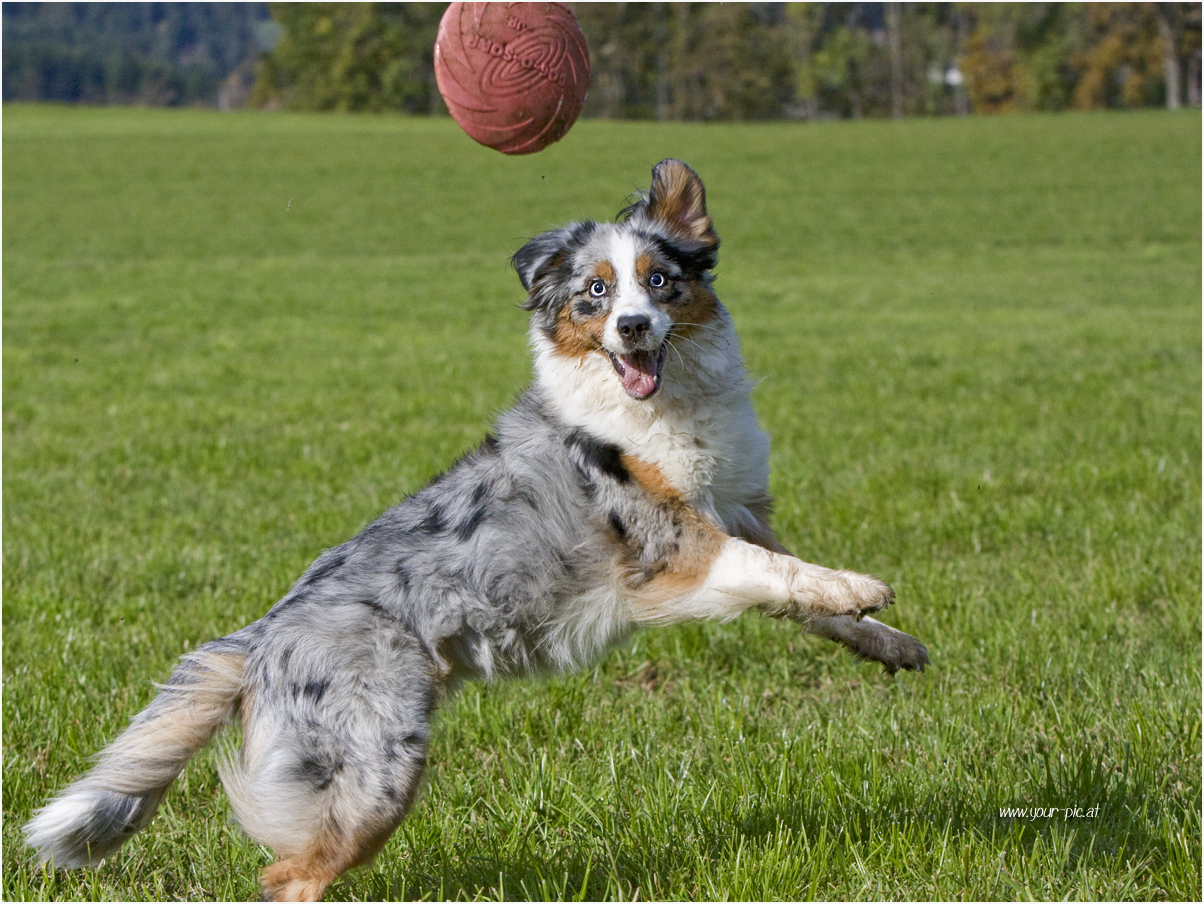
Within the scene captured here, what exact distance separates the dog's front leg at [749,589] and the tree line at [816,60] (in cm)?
4259

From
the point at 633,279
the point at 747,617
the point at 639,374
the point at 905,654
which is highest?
the point at 633,279

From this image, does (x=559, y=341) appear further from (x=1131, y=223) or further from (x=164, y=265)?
(x=1131, y=223)

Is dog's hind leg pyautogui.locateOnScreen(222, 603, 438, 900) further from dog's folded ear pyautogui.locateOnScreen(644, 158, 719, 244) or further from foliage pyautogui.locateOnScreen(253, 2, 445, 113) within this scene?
foliage pyautogui.locateOnScreen(253, 2, 445, 113)

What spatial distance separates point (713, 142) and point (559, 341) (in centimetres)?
4659

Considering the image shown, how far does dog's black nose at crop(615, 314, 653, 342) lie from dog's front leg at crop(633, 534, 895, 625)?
69 centimetres

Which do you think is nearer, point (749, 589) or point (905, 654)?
point (749, 589)

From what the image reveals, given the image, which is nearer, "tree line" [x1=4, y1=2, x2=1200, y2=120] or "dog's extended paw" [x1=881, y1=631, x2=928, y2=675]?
"dog's extended paw" [x1=881, y1=631, x2=928, y2=675]

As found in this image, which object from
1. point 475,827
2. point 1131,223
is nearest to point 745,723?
point 475,827

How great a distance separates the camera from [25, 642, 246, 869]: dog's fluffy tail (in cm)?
346

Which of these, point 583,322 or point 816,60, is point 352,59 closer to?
point 816,60

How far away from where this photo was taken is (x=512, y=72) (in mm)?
4207

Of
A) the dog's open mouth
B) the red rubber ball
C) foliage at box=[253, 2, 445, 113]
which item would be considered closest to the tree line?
foliage at box=[253, 2, 445, 113]

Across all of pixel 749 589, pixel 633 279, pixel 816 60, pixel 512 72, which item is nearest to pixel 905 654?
pixel 749 589

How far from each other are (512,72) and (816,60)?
74.9 m
